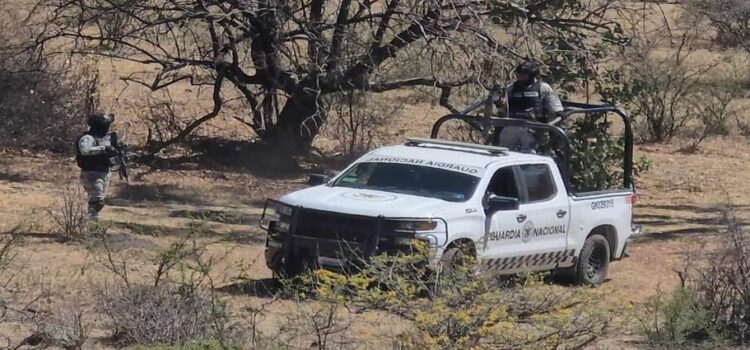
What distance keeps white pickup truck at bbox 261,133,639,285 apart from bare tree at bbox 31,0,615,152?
4.78 meters

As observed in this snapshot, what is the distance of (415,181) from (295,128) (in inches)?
344

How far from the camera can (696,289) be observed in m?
9.88

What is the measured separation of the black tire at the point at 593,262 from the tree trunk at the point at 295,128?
727 centimetres

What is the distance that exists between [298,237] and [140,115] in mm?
11208

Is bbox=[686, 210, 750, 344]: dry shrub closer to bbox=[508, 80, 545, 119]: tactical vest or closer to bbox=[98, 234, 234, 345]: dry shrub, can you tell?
bbox=[98, 234, 234, 345]: dry shrub

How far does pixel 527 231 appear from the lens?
11828 millimetres

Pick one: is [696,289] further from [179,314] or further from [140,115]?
[140,115]

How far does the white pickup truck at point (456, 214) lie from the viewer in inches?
419

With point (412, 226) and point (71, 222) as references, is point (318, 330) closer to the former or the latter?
point (412, 226)

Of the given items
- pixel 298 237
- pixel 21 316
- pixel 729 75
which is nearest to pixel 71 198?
pixel 298 237

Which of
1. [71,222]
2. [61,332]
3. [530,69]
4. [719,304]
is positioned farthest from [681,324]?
[71,222]

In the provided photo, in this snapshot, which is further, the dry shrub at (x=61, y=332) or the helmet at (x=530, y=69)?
the helmet at (x=530, y=69)

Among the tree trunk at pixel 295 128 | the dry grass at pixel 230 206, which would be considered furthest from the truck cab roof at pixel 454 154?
the tree trunk at pixel 295 128

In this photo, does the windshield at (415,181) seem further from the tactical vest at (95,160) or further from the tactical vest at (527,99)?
the tactical vest at (95,160)
